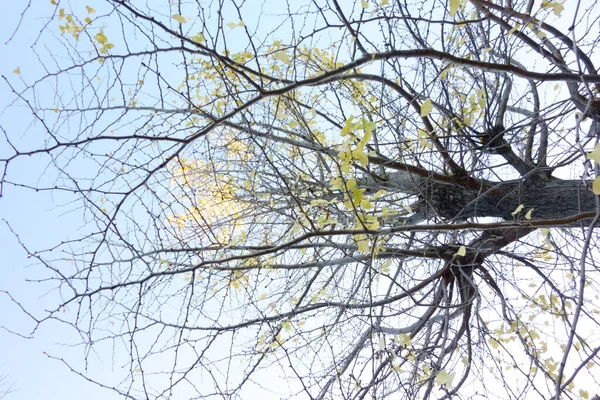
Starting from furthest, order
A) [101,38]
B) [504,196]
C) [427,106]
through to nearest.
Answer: [504,196]
[101,38]
[427,106]

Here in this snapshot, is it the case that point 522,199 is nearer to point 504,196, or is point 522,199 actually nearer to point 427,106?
point 504,196

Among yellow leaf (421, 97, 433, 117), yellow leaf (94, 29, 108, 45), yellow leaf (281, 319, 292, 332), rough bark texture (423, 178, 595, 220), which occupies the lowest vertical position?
yellow leaf (281, 319, 292, 332)

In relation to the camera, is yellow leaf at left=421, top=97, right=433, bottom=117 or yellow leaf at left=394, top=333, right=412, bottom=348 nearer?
yellow leaf at left=421, top=97, right=433, bottom=117

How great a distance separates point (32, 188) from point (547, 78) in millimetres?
2076

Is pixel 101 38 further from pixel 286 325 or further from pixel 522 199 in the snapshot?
pixel 522 199

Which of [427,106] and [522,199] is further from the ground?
[522,199]

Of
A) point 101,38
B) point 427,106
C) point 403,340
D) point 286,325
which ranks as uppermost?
point 101,38

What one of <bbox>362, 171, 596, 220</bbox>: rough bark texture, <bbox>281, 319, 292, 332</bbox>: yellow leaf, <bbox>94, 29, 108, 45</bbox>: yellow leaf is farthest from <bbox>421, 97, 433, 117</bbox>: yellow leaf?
<bbox>281, 319, 292, 332</bbox>: yellow leaf

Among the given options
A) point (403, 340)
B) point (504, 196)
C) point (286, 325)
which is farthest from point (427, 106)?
point (286, 325)

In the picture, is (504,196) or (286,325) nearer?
(504,196)

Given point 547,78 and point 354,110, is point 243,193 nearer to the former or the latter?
point 354,110

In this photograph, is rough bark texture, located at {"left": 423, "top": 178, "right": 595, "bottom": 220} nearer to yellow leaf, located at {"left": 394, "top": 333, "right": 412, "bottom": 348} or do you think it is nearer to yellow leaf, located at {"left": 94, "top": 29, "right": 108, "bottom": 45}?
yellow leaf, located at {"left": 394, "top": 333, "right": 412, "bottom": 348}

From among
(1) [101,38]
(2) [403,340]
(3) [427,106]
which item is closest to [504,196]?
(2) [403,340]

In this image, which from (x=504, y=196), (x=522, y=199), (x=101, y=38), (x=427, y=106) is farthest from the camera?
(x=522, y=199)
